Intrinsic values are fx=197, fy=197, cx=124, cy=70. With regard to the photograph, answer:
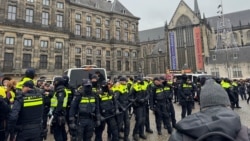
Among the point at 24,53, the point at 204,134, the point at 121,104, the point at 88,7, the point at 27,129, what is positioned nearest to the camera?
the point at 204,134

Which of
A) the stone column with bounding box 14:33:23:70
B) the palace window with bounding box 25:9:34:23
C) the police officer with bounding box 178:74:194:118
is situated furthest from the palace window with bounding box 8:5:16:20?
the police officer with bounding box 178:74:194:118

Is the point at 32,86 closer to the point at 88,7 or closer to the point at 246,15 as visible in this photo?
the point at 88,7

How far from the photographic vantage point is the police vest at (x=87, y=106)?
5471 mm

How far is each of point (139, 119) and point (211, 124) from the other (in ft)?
20.6

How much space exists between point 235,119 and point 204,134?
0.93 feet

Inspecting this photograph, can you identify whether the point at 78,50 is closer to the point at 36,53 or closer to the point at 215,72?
the point at 36,53

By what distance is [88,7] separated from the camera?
42.0 meters

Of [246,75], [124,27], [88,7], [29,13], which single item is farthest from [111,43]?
[246,75]

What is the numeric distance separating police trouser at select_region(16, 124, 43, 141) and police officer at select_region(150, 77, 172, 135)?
4.80 m

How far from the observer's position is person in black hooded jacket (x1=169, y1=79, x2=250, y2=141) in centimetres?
145

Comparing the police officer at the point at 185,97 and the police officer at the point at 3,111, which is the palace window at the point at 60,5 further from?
the police officer at the point at 3,111

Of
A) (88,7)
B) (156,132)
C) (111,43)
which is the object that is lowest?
(156,132)

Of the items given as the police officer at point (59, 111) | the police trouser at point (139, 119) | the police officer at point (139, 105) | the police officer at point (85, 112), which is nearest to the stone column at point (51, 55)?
the police officer at point (139, 105)

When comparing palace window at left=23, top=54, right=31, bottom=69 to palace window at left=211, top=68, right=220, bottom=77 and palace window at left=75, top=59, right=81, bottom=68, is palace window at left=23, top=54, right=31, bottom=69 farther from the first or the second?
palace window at left=211, top=68, right=220, bottom=77
